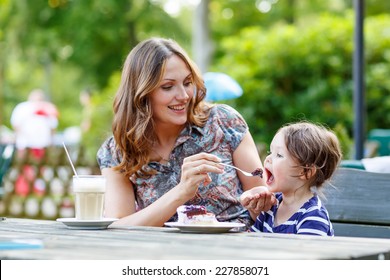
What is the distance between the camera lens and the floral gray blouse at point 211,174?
3.31 m

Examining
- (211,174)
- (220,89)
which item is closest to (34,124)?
(220,89)

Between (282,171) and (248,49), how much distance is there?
339 inches

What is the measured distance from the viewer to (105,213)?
11.1 feet

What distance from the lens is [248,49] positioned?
11414mm

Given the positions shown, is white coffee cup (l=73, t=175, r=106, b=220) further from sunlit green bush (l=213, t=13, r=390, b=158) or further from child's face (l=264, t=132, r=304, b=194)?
sunlit green bush (l=213, t=13, r=390, b=158)

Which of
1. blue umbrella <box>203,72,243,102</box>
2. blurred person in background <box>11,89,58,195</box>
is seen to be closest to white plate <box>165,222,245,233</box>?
blue umbrella <box>203,72,243,102</box>

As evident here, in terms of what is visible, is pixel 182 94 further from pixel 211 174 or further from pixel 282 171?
pixel 282 171

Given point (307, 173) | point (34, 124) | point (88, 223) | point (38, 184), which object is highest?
point (307, 173)

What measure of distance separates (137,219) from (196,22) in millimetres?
10872

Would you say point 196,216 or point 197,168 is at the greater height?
point 197,168

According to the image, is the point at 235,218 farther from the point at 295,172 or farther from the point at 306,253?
the point at 306,253

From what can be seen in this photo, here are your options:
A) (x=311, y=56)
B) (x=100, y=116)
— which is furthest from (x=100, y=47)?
(x=311, y=56)

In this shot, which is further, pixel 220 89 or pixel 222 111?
pixel 220 89

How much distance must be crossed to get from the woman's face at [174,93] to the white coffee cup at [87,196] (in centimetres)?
57
